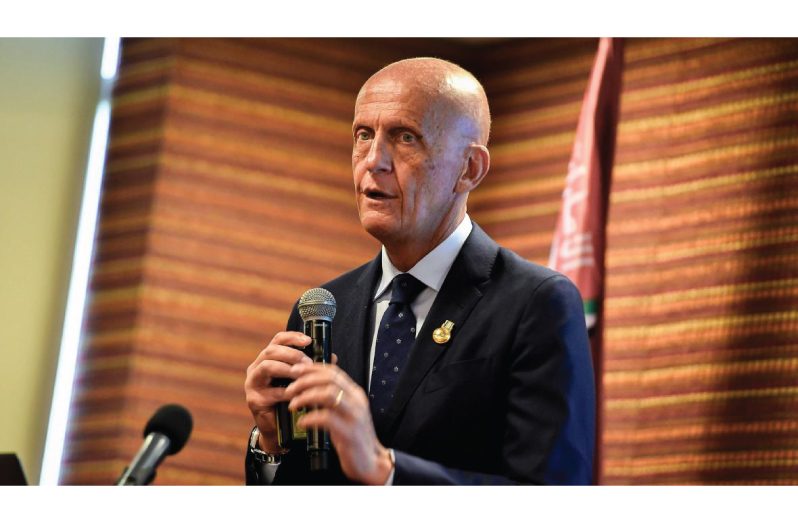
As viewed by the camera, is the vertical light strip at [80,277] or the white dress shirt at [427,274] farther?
the vertical light strip at [80,277]

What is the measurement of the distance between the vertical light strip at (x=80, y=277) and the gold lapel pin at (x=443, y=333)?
3.53 metres

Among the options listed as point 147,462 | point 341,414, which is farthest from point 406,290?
point 147,462

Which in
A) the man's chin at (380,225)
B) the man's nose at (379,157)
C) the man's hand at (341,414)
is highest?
the man's nose at (379,157)

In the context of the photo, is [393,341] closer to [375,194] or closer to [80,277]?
[375,194]

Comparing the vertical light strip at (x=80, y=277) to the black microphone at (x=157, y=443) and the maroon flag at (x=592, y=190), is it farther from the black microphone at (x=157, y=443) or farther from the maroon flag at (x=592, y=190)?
the black microphone at (x=157, y=443)

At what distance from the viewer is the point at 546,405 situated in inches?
74.8

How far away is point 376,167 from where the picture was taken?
6.75 ft

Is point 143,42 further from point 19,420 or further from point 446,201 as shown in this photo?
point 446,201

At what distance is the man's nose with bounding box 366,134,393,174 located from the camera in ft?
6.75

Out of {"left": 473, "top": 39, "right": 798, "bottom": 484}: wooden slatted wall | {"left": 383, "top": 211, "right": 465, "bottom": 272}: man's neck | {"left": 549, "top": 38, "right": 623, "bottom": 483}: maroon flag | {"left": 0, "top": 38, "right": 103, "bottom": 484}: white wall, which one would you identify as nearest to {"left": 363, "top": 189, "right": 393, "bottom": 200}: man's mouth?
{"left": 383, "top": 211, "right": 465, "bottom": 272}: man's neck

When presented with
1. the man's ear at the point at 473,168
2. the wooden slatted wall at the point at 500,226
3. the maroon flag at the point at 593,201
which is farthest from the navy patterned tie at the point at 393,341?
the wooden slatted wall at the point at 500,226

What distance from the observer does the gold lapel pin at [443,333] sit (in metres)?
2.02

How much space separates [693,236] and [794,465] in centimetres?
100
